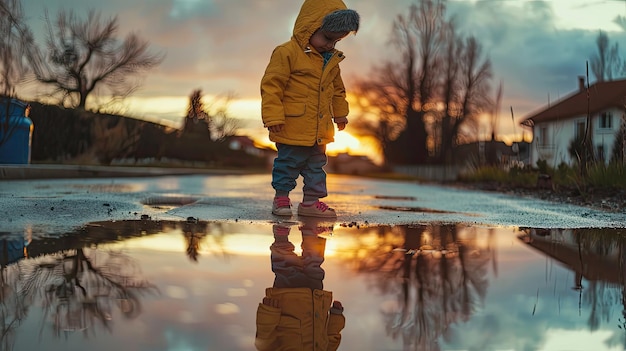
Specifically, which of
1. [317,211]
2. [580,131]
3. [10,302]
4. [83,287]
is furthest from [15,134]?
[580,131]

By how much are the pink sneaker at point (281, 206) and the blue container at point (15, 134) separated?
23.8ft

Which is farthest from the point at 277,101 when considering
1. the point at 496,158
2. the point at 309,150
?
the point at 496,158

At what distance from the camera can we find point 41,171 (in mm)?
11578

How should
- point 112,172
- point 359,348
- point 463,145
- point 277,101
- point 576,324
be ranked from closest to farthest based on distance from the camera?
point 359,348
point 576,324
point 277,101
point 112,172
point 463,145

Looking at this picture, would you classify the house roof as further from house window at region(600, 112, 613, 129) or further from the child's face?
the child's face

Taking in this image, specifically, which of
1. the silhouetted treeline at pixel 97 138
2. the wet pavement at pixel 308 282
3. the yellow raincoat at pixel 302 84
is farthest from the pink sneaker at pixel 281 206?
the silhouetted treeline at pixel 97 138

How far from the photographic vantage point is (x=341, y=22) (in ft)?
16.1

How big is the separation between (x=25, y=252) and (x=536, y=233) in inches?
117

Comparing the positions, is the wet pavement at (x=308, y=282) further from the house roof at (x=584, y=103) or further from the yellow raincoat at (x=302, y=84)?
the house roof at (x=584, y=103)

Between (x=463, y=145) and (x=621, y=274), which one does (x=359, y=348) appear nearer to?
(x=621, y=274)

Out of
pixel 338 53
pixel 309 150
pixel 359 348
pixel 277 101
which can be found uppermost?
pixel 338 53

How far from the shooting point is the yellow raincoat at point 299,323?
1564 millimetres

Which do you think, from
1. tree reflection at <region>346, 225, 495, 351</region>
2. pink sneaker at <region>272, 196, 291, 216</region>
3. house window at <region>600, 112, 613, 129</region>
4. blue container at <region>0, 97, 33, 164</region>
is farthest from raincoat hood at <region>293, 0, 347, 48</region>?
house window at <region>600, 112, 613, 129</region>

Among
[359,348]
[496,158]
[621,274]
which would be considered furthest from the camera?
[496,158]
